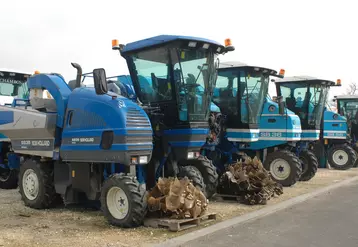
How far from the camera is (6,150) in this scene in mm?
10680

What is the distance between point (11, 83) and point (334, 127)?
39.5 ft

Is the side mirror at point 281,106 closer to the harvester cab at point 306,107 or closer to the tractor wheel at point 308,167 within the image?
the harvester cab at point 306,107

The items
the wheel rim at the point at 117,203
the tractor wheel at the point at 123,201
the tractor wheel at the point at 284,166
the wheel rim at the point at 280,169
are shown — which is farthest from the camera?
the wheel rim at the point at 280,169

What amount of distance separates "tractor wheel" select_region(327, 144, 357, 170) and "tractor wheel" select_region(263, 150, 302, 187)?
633cm

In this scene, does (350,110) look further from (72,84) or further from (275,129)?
(72,84)

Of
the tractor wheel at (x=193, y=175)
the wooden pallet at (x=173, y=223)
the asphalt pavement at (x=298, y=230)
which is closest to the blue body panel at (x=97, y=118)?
the wooden pallet at (x=173, y=223)

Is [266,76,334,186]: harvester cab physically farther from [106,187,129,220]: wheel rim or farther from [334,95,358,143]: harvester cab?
[106,187,129,220]: wheel rim

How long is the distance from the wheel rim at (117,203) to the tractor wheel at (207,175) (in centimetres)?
254

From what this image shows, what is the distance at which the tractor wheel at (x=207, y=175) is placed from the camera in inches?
343

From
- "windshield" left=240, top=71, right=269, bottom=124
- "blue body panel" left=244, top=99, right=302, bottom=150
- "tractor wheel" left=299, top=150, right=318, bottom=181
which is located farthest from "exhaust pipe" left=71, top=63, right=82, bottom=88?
"tractor wheel" left=299, top=150, right=318, bottom=181

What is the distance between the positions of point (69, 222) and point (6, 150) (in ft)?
14.9

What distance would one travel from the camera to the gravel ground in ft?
19.0

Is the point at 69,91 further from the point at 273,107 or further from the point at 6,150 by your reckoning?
the point at 273,107

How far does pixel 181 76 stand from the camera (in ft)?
24.8
